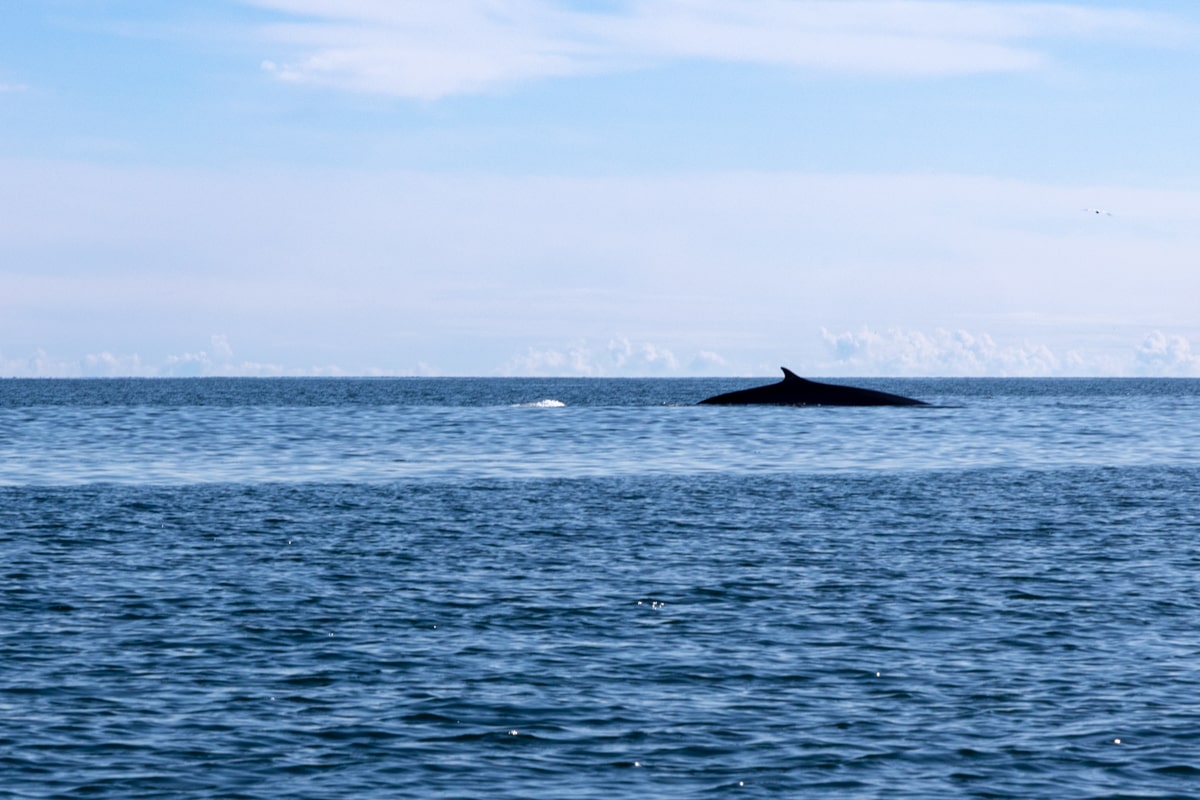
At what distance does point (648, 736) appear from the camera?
20812 millimetres

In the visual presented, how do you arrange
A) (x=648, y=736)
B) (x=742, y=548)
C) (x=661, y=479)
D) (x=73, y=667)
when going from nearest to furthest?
(x=648, y=736) < (x=73, y=667) < (x=742, y=548) < (x=661, y=479)

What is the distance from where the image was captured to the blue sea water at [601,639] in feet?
63.7

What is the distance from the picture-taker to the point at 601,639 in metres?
27.7

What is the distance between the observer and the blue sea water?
19406 mm

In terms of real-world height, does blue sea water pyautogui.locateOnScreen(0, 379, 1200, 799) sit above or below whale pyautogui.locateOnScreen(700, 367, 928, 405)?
below

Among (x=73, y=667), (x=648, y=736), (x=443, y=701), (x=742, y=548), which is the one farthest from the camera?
(x=742, y=548)

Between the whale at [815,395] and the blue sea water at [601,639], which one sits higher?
the whale at [815,395]

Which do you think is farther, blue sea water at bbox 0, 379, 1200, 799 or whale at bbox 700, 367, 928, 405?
whale at bbox 700, 367, 928, 405

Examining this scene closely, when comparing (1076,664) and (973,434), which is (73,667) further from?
(973,434)

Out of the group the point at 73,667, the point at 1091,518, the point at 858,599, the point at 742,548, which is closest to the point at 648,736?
the point at 73,667

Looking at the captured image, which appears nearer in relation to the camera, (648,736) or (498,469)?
(648,736)

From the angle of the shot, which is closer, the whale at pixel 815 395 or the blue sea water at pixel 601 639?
the blue sea water at pixel 601 639

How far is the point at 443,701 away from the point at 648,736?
3660 mm

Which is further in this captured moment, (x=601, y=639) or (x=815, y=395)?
(x=815, y=395)
